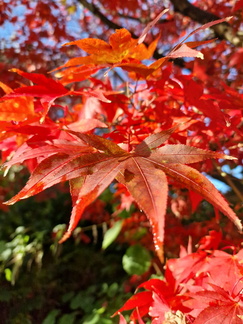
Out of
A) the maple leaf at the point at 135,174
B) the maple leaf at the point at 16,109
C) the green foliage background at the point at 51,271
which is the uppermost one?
the maple leaf at the point at 16,109

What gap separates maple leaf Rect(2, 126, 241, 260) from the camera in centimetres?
46

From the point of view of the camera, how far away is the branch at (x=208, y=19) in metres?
1.72

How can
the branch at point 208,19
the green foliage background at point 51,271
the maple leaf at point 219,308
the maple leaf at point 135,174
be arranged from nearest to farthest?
the maple leaf at point 135,174
the maple leaf at point 219,308
the branch at point 208,19
the green foliage background at point 51,271

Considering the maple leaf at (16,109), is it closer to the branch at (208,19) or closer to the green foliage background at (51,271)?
the branch at (208,19)

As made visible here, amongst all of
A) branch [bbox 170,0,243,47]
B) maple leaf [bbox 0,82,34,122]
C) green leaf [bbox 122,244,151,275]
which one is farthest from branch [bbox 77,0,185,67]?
maple leaf [bbox 0,82,34,122]

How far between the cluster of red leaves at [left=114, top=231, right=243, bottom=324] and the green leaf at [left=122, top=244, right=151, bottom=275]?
1083mm

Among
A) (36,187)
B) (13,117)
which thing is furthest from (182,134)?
(36,187)

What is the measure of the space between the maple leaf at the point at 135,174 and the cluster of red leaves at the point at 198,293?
7.5 inches

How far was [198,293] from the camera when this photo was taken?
63 centimetres

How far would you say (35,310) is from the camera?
282 cm

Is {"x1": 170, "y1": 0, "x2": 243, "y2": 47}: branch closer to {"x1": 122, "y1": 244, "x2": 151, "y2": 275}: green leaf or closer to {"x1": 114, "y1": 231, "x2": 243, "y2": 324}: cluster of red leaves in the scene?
{"x1": 114, "y1": 231, "x2": 243, "y2": 324}: cluster of red leaves

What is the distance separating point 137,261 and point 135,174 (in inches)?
66.0

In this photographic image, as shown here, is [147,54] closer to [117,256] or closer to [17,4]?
[17,4]

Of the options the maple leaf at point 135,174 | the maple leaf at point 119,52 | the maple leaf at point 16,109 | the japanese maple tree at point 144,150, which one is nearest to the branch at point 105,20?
the japanese maple tree at point 144,150
